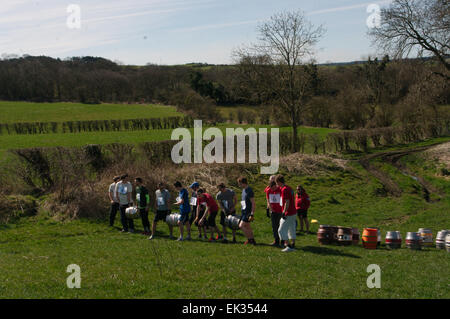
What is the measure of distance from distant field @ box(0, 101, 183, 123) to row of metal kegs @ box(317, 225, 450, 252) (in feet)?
169

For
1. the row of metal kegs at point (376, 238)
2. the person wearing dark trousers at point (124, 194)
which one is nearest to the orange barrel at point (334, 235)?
the row of metal kegs at point (376, 238)

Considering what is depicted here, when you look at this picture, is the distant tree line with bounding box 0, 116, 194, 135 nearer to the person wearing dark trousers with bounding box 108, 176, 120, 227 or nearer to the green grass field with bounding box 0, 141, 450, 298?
the green grass field with bounding box 0, 141, 450, 298

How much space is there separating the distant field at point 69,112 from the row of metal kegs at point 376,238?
169ft

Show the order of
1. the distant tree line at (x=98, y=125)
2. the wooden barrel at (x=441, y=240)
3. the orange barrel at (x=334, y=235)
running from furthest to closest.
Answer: the distant tree line at (x=98, y=125)
the orange barrel at (x=334, y=235)
the wooden barrel at (x=441, y=240)

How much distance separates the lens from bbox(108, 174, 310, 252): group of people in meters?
12.6

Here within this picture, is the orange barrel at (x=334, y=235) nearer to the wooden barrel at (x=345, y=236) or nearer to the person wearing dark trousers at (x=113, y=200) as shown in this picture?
the wooden barrel at (x=345, y=236)

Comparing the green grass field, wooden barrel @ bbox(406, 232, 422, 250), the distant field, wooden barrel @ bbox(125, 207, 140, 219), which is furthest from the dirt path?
the distant field

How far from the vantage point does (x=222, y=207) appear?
14086 mm

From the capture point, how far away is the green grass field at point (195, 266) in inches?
330

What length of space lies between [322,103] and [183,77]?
140 ft
